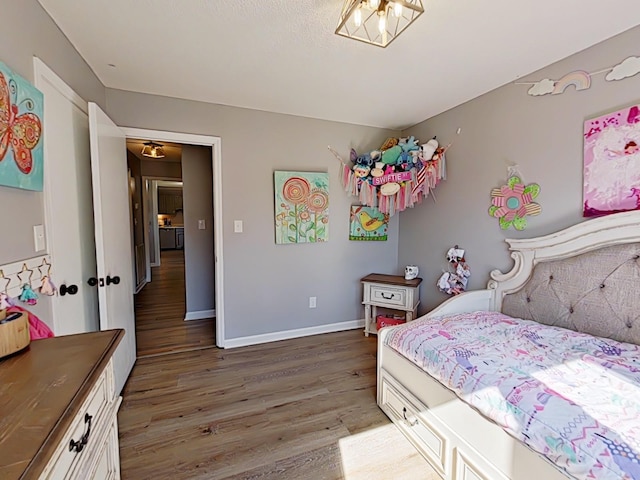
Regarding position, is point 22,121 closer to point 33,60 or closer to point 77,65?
point 33,60

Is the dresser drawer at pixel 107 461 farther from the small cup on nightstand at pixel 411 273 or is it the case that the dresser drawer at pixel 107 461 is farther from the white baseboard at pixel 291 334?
the small cup on nightstand at pixel 411 273

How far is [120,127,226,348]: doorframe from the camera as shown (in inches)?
105

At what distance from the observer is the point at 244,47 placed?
1.91 m

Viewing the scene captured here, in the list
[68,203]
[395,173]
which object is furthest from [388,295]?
[68,203]

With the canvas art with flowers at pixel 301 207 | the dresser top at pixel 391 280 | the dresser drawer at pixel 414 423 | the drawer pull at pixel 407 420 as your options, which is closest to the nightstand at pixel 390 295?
the dresser top at pixel 391 280

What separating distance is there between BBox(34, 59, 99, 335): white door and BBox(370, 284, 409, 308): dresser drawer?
243 centimetres

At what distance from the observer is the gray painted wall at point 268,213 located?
9.12ft

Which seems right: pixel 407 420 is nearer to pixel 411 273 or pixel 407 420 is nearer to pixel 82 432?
pixel 82 432

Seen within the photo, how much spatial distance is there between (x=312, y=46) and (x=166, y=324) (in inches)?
135

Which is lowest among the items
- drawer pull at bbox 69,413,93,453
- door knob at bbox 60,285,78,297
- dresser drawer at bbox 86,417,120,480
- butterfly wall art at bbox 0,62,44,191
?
dresser drawer at bbox 86,417,120,480

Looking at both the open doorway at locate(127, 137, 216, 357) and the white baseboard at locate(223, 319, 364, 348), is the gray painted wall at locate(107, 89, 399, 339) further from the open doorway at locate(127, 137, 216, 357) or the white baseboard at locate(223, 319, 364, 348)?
the open doorway at locate(127, 137, 216, 357)

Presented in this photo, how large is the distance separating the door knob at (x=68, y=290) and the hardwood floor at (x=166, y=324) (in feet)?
4.64

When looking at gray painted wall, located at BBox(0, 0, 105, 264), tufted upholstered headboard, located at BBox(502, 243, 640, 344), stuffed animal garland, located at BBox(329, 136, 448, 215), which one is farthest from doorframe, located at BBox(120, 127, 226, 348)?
tufted upholstered headboard, located at BBox(502, 243, 640, 344)

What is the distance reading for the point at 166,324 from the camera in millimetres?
3740
